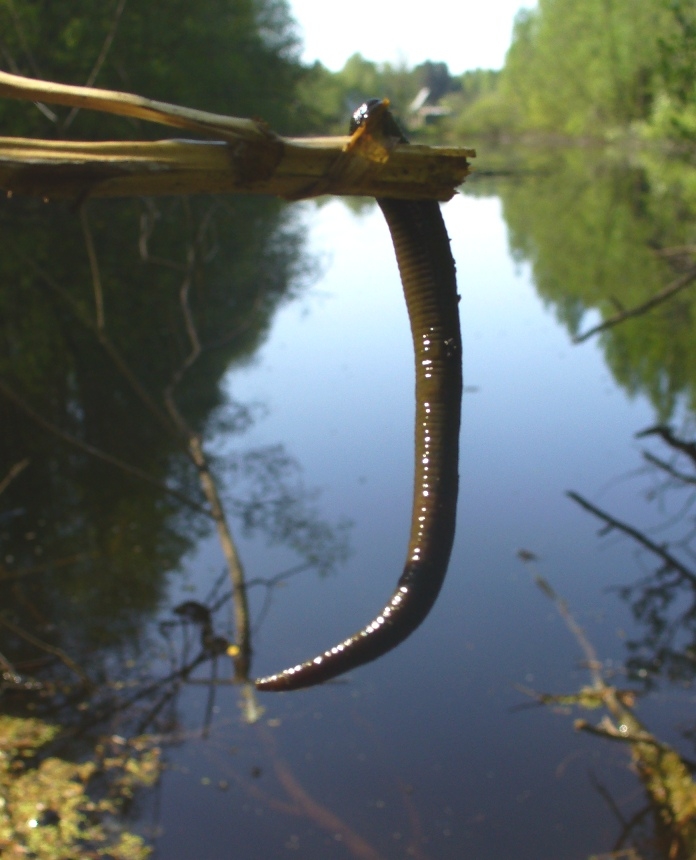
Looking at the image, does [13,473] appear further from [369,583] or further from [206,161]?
[206,161]

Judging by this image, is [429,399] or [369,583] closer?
[429,399]

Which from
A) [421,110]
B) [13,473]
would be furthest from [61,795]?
[421,110]

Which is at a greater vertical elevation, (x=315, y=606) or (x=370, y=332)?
(x=370, y=332)

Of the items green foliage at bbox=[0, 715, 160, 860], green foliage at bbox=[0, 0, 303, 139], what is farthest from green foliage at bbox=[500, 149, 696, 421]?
green foliage at bbox=[0, 0, 303, 139]

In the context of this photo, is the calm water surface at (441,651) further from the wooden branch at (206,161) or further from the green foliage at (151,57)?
the green foliage at (151,57)

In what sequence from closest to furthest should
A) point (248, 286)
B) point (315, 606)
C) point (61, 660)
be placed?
point (61, 660) → point (315, 606) → point (248, 286)

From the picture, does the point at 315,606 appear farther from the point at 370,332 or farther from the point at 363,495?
the point at 370,332

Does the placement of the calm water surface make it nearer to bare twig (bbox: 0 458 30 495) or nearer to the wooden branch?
bare twig (bbox: 0 458 30 495)

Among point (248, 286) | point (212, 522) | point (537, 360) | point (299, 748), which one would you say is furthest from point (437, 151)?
point (248, 286)
